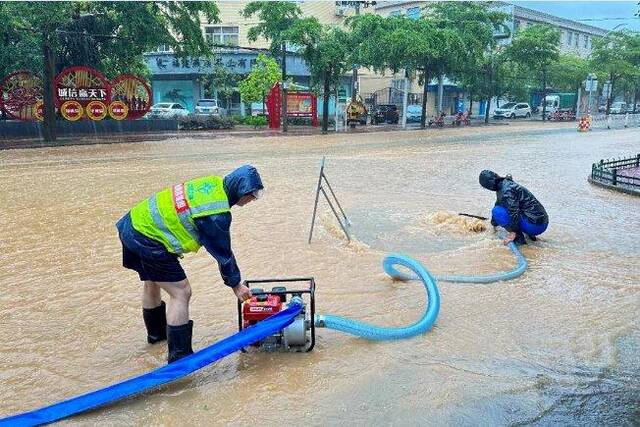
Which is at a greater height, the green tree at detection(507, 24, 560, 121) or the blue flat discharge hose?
the green tree at detection(507, 24, 560, 121)

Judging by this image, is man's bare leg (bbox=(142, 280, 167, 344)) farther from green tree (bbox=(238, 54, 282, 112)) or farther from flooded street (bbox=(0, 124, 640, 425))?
green tree (bbox=(238, 54, 282, 112))

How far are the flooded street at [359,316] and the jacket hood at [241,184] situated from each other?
1.26 meters

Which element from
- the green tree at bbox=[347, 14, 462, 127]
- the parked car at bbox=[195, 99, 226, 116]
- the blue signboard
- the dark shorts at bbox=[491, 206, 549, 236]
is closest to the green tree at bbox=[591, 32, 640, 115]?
the green tree at bbox=[347, 14, 462, 127]

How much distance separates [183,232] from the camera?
3.82 metres

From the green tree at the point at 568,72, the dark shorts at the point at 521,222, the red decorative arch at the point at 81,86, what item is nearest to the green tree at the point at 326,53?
the red decorative arch at the point at 81,86

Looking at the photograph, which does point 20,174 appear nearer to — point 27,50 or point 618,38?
point 27,50

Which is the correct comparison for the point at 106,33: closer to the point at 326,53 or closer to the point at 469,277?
the point at 326,53

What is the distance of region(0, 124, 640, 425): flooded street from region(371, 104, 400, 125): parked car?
1063 inches

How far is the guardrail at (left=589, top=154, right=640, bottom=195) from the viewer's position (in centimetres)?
1174

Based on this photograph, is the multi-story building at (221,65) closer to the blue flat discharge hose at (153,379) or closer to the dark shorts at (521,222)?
the dark shorts at (521,222)

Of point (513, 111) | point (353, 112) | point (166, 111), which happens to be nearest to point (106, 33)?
point (166, 111)

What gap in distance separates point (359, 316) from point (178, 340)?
176 cm

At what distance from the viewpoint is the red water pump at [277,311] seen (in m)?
4.05

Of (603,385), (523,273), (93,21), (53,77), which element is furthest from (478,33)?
(603,385)
